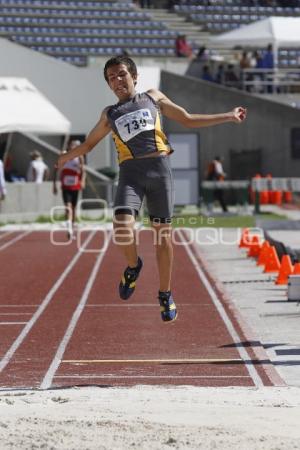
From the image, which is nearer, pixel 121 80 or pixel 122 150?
pixel 121 80

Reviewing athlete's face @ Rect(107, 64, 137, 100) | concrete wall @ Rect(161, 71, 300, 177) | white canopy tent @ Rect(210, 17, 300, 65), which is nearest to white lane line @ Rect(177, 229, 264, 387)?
athlete's face @ Rect(107, 64, 137, 100)

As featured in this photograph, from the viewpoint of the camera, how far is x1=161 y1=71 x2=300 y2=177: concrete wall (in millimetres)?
39000

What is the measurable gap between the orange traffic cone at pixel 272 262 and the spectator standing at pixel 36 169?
14.6 metres

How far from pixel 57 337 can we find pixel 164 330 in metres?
0.97

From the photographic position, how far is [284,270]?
15805 mm

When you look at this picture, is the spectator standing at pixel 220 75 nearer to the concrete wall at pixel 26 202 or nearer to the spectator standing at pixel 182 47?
the spectator standing at pixel 182 47

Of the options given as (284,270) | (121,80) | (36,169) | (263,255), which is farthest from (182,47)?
(121,80)

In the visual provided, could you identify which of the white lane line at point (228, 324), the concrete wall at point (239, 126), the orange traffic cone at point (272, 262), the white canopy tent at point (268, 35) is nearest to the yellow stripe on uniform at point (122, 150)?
the white lane line at point (228, 324)

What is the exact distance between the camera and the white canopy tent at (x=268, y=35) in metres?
38.7

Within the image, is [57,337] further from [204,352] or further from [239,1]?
[239,1]

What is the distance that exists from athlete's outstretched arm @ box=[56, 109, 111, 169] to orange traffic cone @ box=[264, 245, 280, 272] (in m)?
8.19

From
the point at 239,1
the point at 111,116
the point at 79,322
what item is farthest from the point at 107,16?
the point at 111,116

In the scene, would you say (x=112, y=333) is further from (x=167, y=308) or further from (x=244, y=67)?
(x=244, y=67)

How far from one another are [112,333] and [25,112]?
1823 cm
